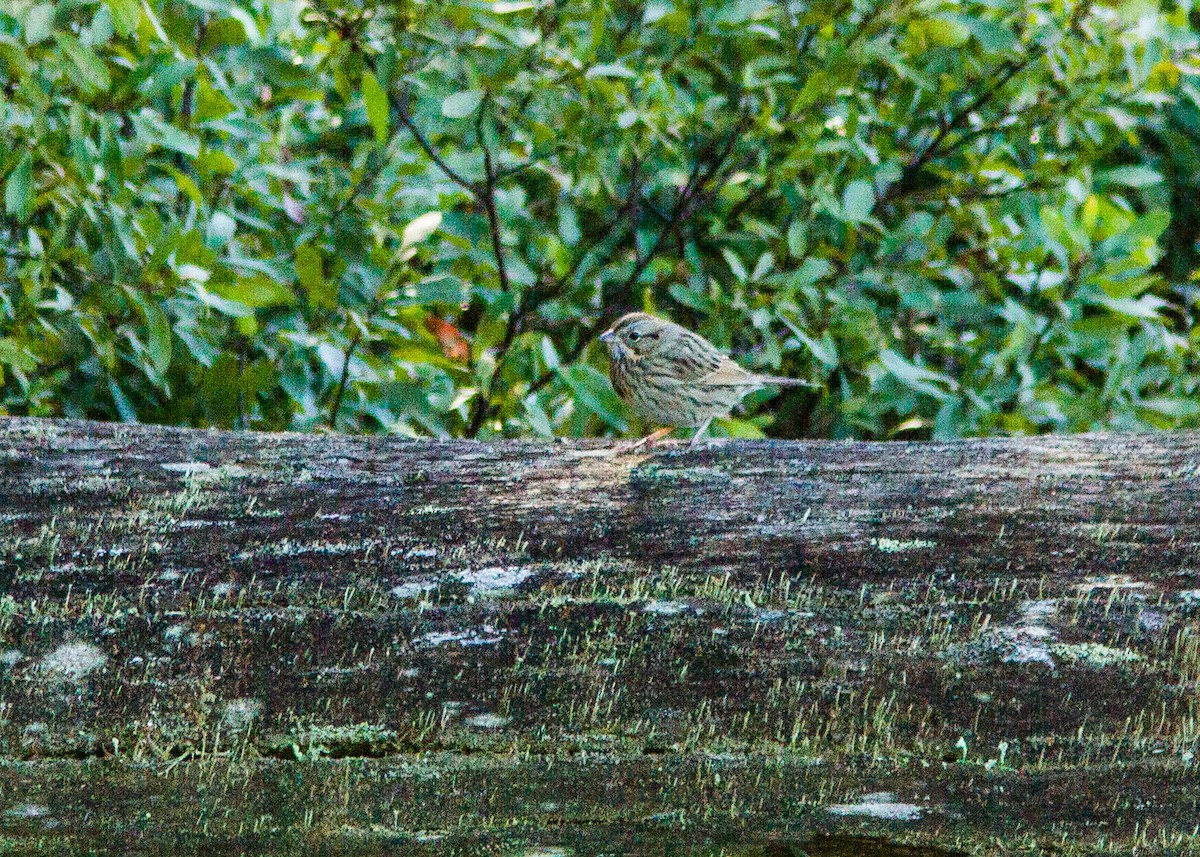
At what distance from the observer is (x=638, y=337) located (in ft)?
13.7

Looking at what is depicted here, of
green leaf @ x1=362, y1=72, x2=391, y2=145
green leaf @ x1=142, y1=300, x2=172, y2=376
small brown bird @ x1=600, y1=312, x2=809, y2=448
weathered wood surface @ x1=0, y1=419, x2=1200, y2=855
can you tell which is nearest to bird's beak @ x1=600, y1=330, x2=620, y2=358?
small brown bird @ x1=600, y1=312, x2=809, y2=448

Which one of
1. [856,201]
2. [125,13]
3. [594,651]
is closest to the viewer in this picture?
[594,651]

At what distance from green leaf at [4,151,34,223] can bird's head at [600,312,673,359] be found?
5.19 ft

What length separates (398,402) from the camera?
449 centimetres

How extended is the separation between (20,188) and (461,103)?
1.20 m

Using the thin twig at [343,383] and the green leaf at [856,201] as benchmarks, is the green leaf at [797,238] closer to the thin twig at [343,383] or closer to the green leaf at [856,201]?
the green leaf at [856,201]

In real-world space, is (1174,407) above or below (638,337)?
below

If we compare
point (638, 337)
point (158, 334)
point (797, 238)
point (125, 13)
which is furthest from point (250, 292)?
point (797, 238)

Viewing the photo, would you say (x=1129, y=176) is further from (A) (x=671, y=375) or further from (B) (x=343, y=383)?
(B) (x=343, y=383)

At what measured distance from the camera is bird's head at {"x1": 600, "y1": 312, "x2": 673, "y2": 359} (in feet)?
13.5

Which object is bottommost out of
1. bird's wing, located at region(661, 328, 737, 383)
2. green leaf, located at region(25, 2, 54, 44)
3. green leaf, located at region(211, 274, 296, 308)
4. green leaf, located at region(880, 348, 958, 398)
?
green leaf, located at region(880, 348, 958, 398)

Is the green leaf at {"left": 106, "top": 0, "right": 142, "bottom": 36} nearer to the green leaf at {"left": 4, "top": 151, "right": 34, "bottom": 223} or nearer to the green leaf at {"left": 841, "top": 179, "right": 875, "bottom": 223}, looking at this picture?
the green leaf at {"left": 4, "top": 151, "right": 34, "bottom": 223}

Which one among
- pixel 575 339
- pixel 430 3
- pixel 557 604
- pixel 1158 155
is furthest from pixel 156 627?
pixel 1158 155

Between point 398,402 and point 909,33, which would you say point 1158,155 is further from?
point 398,402
